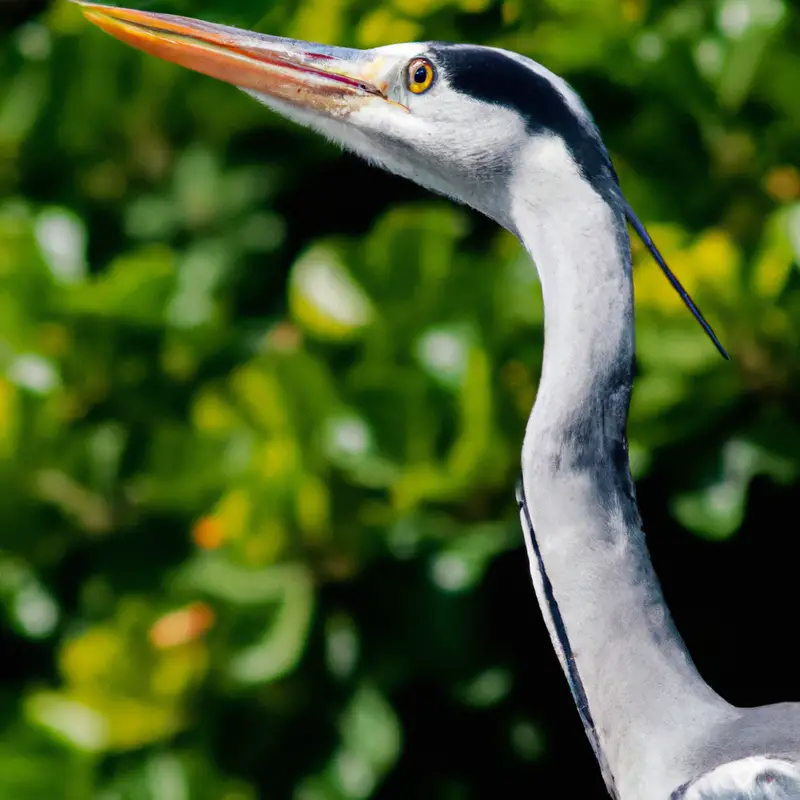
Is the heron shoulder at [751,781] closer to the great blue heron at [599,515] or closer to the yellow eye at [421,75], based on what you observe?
the great blue heron at [599,515]

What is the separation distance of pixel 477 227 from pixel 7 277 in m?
0.66

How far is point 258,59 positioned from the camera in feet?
3.46

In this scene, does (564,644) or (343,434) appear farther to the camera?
(343,434)

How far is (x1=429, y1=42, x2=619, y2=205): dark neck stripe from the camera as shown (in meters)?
0.93

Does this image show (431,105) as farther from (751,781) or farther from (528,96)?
(751,781)

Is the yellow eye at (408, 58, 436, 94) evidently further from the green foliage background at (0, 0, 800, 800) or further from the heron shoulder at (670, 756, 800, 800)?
the heron shoulder at (670, 756, 800, 800)

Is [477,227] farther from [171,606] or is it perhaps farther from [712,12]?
[171,606]

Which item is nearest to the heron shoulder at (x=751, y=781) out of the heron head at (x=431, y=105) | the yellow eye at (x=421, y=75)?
the heron head at (x=431, y=105)

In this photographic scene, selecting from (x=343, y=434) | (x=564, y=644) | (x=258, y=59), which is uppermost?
(x=258, y=59)

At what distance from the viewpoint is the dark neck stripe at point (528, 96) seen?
3.05ft

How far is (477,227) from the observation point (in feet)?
5.90

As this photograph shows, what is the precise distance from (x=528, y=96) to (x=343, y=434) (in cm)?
51

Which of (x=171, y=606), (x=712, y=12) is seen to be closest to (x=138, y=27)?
(x=171, y=606)

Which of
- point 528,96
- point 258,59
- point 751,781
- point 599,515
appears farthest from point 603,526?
point 258,59
